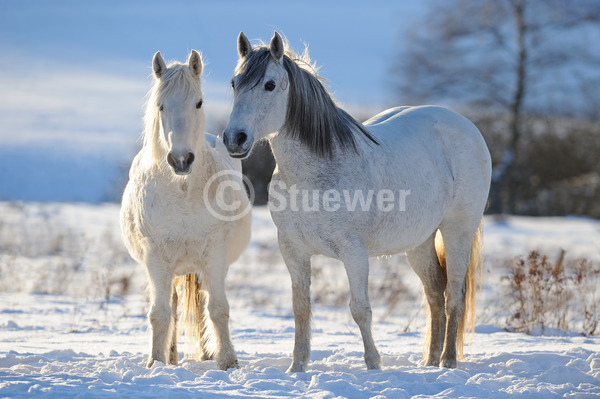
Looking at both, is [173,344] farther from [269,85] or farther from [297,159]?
[269,85]

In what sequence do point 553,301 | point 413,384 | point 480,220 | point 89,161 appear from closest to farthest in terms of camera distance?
point 413,384 → point 480,220 → point 553,301 → point 89,161

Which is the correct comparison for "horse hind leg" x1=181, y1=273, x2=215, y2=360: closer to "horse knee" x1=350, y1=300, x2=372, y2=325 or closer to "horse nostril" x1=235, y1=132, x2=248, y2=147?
"horse knee" x1=350, y1=300, x2=372, y2=325

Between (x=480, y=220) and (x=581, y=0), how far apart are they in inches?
472

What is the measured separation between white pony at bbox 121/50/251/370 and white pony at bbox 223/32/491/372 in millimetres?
425

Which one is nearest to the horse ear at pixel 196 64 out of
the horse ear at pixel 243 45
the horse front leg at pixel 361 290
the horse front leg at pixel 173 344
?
the horse ear at pixel 243 45

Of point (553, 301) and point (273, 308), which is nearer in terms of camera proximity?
point (553, 301)

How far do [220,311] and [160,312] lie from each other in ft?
1.40

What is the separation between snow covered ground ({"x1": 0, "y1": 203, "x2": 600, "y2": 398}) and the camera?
3.87 meters

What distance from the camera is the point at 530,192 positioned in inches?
645

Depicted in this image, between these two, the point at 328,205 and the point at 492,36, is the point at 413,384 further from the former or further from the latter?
the point at 492,36

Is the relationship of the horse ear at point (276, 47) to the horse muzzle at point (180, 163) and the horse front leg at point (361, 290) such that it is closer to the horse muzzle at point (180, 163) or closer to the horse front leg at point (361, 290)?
the horse muzzle at point (180, 163)

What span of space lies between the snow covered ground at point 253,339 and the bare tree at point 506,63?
14.5 ft

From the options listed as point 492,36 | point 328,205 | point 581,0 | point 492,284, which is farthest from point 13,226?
point 581,0

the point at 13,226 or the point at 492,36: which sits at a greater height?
the point at 492,36
